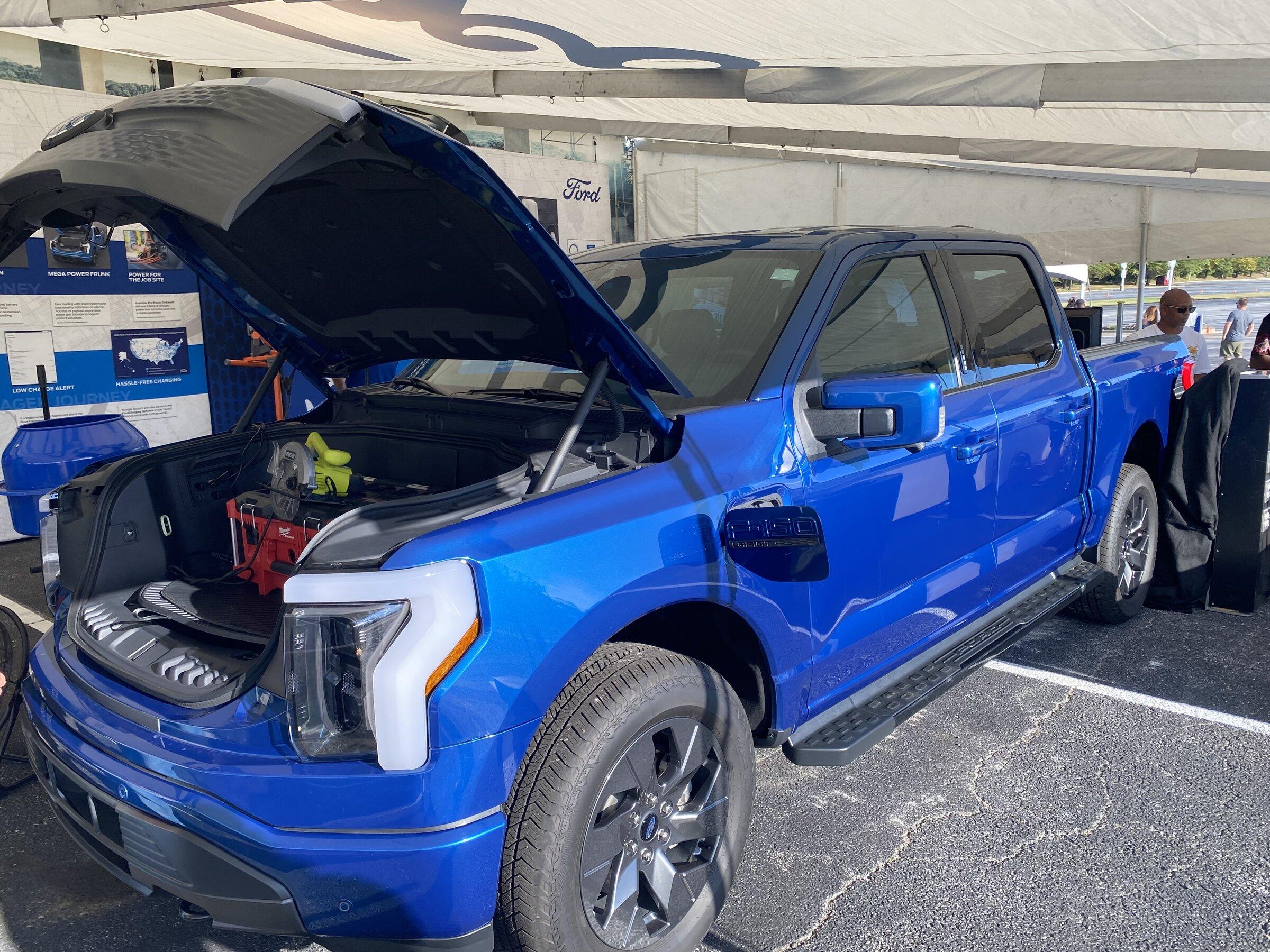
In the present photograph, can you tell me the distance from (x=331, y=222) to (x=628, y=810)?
166cm

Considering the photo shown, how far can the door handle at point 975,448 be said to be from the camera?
10.2 feet

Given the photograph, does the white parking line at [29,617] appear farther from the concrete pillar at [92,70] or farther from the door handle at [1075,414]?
the door handle at [1075,414]

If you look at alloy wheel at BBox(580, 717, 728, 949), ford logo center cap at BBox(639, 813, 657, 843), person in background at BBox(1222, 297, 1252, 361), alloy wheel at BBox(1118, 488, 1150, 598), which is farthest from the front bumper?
person in background at BBox(1222, 297, 1252, 361)

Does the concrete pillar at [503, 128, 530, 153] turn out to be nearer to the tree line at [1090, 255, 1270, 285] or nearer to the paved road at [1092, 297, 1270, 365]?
the paved road at [1092, 297, 1270, 365]

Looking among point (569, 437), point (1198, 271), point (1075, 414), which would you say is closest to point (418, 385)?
point (569, 437)

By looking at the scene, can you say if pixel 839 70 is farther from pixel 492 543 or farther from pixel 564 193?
pixel 492 543

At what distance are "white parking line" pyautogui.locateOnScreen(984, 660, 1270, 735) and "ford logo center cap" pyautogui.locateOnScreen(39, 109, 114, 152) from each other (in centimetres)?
323

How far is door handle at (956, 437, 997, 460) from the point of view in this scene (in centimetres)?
312

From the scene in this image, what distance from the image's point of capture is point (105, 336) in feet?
24.1

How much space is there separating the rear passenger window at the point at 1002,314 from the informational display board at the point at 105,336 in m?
5.61

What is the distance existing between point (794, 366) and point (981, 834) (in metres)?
1.55

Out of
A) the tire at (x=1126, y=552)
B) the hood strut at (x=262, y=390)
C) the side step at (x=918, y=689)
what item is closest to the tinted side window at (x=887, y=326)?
the side step at (x=918, y=689)

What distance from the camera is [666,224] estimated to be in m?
14.5

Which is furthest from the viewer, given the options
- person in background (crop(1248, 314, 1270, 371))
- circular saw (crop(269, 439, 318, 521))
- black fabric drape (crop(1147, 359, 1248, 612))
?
person in background (crop(1248, 314, 1270, 371))
